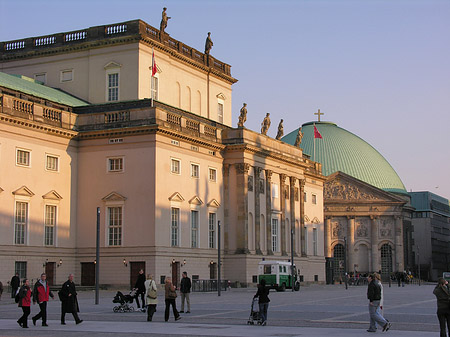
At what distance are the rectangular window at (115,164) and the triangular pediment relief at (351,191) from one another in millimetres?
71142

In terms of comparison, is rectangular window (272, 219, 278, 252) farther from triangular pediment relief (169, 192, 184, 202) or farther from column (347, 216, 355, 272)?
column (347, 216, 355, 272)

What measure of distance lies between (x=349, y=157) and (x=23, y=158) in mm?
92109

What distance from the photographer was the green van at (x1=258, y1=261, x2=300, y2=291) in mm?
66438

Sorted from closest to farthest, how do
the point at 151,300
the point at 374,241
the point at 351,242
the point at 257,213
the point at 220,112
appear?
the point at 151,300 < the point at 257,213 < the point at 220,112 < the point at 374,241 < the point at 351,242

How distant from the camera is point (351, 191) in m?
129

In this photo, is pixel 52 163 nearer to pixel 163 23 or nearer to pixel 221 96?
pixel 163 23

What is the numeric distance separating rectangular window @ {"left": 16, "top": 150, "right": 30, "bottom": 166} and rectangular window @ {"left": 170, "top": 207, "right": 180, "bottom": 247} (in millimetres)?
12710

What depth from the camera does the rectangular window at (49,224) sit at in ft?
193

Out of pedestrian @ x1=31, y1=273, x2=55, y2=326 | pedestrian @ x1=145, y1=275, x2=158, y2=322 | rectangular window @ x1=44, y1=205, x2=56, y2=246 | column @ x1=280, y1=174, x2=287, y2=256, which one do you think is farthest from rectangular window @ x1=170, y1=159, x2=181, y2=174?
pedestrian @ x1=31, y1=273, x2=55, y2=326

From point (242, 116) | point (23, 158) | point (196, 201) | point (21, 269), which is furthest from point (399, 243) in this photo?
point (23, 158)

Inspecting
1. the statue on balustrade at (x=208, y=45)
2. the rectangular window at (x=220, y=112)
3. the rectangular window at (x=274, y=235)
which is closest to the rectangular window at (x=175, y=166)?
the rectangular window at (x=274, y=235)

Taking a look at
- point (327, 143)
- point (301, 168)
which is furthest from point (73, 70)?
point (327, 143)

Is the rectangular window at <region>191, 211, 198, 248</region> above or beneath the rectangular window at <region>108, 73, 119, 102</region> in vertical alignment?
beneath

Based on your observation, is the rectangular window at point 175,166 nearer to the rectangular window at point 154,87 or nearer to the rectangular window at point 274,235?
the rectangular window at point 154,87
